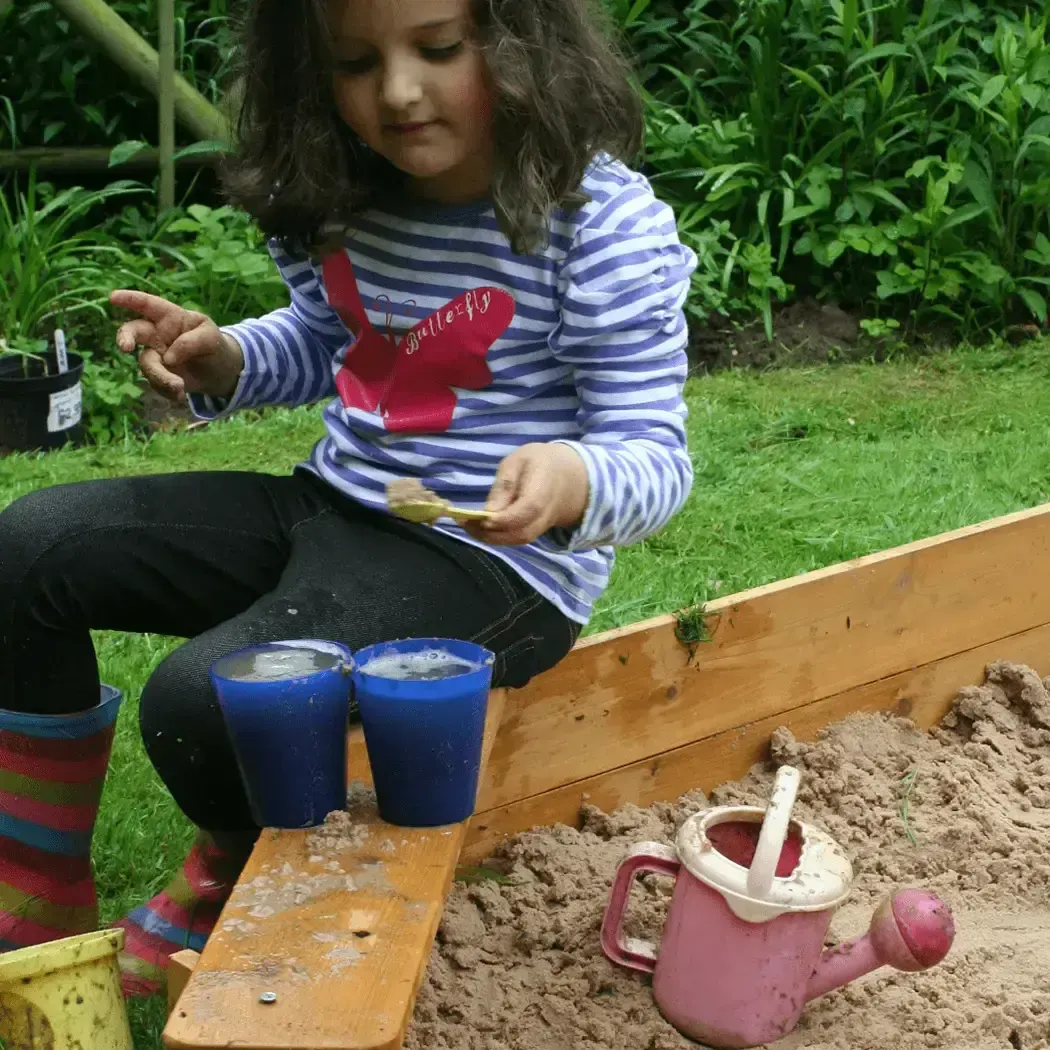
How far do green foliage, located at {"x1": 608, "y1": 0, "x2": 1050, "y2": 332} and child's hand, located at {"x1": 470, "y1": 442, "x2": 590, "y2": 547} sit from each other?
10.6 ft

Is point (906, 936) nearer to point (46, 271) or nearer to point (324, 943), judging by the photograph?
point (324, 943)

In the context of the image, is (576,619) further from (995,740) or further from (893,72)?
(893,72)

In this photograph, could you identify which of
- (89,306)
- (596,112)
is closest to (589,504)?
(596,112)

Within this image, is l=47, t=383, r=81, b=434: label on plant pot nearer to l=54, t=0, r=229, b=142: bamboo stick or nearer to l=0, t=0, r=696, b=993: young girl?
l=54, t=0, r=229, b=142: bamboo stick

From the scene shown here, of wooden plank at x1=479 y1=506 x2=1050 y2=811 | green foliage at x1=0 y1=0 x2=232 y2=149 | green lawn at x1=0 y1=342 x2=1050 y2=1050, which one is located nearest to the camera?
wooden plank at x1=479 y1=506 x2=1050 y2=811

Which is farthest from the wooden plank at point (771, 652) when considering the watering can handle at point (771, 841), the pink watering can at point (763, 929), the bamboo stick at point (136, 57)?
the bamboo stick at point (136, 57)

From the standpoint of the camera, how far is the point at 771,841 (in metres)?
1.51

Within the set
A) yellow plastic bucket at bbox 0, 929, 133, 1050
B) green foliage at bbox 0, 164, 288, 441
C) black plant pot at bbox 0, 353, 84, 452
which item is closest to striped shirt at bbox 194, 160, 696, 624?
yellow plastic bucket at bbox 0, 929, 133, 1050

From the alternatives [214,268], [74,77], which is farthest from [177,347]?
[74,77]

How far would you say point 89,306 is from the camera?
14.1ft

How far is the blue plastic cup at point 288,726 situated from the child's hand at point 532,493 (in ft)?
0.62

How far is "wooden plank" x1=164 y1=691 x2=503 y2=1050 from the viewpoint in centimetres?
107

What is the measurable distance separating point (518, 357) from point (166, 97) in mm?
3477

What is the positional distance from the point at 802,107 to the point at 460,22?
376 cm
